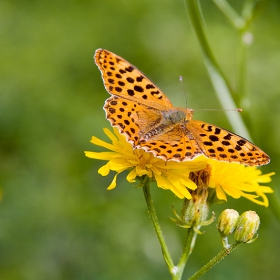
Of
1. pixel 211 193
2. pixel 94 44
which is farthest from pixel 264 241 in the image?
pixel 94 44

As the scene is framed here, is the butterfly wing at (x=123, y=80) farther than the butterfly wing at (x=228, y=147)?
Yes

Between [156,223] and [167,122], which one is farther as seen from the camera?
[167,122]

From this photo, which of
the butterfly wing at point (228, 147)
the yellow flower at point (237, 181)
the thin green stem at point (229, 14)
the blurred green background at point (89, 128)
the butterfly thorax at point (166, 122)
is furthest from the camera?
the blurred green background at point (89, 128)

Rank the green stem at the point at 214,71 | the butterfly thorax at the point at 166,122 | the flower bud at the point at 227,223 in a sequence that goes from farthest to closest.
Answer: the green stem at the point at 214,71, the butterfly thorax at the point at 166,122, the flower bud at the point at 227,223

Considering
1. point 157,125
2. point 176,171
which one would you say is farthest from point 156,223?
point 157,125

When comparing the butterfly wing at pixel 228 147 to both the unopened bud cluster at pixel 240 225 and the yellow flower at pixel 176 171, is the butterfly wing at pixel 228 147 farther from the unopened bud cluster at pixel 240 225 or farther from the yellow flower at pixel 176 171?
the unopened bud cluster at pixel 240 225

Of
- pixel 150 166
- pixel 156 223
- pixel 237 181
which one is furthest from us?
pixel 237 181

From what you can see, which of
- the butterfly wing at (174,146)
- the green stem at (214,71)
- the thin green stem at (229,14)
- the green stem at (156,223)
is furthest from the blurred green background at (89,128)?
the green stem at (156,223)

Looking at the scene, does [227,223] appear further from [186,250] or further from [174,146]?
[174,146]
